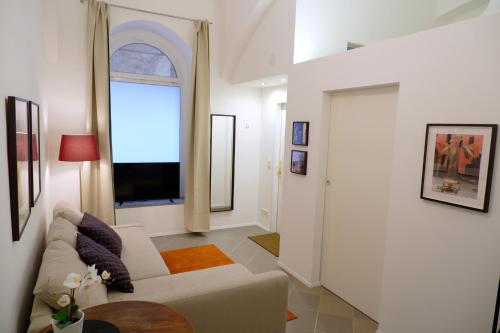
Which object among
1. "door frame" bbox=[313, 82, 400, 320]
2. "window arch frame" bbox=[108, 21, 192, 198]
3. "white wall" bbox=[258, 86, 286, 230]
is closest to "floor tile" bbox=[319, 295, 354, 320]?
"door frame" bbox=[313, 82, 400, 320]

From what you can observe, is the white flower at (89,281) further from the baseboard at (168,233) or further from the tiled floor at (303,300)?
the baseboard at (168,233)

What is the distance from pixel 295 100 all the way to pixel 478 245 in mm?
2235

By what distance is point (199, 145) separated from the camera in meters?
4.89

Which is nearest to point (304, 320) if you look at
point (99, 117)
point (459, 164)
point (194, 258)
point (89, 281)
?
point (194, 258)

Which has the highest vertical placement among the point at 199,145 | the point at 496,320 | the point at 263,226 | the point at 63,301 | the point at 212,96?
the point at 212,96

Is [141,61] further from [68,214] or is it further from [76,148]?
[68,214]

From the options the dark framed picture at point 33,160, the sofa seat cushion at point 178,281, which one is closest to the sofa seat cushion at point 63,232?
the dark framed picture at point 33,160

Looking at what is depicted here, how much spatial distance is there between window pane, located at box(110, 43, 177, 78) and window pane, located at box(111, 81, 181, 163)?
205 mm

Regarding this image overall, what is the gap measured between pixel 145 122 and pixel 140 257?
8.69ft

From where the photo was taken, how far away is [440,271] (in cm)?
231

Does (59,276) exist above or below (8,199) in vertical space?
below

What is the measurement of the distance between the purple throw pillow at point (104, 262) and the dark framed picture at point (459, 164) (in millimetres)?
2192

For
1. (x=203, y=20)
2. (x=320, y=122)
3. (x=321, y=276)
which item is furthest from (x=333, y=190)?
(x=203, y=20)

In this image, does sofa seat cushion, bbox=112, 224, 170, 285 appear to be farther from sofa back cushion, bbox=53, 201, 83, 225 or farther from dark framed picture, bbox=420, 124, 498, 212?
dark framed picture, bbox=420, 124, 498, 212
